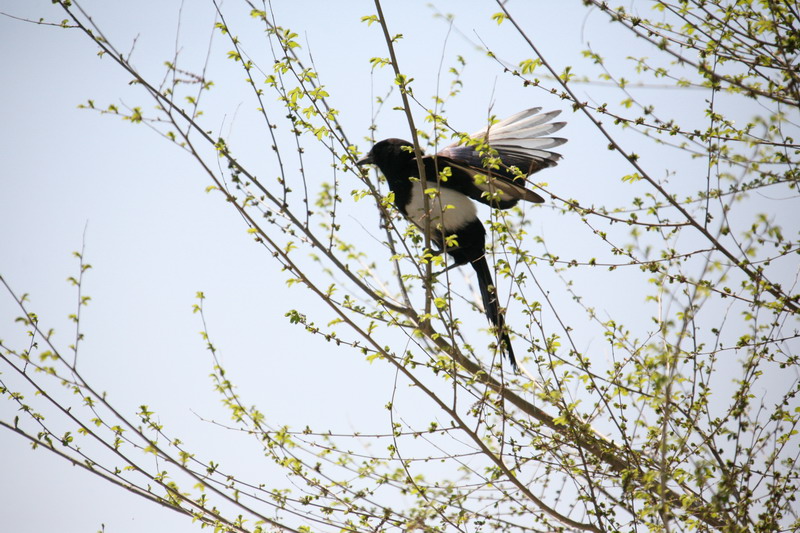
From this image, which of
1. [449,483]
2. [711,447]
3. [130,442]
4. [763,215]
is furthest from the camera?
[449,483]

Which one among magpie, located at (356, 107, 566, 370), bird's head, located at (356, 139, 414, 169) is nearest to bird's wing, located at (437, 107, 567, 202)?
magpie, located at (356, 107, 566, 370)

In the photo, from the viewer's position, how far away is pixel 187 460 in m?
2.78

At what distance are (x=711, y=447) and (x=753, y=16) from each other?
1710mm

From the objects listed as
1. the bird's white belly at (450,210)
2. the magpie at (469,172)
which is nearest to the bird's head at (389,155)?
the magpie at (469,172)

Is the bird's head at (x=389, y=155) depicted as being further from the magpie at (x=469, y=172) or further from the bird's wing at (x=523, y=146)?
the bird's wing at (x=523, y=146)

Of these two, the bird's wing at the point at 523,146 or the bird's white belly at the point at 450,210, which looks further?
the bird's white belly at the point at 450,210

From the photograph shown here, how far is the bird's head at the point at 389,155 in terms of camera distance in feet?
13.4

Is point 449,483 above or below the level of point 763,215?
below

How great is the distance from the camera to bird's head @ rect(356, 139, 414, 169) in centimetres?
410

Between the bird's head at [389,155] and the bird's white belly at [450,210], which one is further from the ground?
the bird's head at [389,155]

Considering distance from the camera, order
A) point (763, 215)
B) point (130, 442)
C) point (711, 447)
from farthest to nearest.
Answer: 1. point (130, 442)
2. point (711, 447)
3. point (763, 215)

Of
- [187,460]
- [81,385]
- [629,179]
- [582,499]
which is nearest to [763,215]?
[629,179]

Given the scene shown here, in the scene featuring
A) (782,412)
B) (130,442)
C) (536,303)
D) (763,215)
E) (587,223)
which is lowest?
(130,442)

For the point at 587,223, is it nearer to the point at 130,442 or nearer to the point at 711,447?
the point at 711,447
